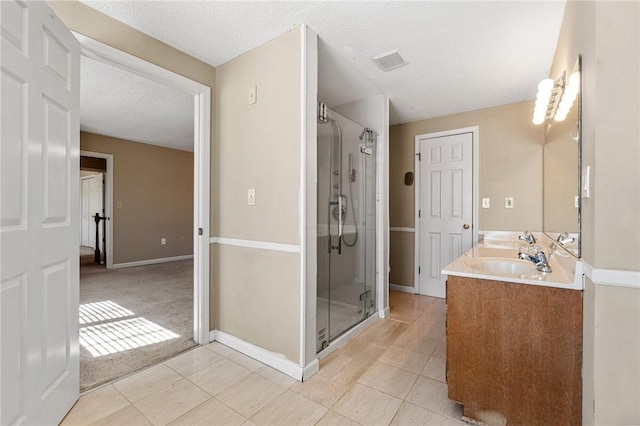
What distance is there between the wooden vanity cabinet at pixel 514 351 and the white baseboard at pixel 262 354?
95 centimetres

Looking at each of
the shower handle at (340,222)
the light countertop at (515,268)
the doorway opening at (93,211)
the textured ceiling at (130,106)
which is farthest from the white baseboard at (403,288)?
the doorway opening at (93,211)

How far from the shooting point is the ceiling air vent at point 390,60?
7.17ft

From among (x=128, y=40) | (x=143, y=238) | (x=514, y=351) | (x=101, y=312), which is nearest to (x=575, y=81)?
(x=514, y=351)

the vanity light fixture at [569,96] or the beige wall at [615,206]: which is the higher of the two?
the vanity light fixture at [569,96]

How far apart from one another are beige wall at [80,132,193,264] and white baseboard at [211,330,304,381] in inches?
159

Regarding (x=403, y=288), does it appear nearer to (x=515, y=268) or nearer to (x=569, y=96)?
(x=515, y=268)

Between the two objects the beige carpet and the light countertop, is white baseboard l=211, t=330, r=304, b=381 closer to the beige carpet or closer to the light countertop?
the beige carpet

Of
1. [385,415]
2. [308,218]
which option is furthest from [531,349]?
[308,218]

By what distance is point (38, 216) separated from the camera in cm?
129

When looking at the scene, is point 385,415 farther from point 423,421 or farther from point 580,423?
point 580,423

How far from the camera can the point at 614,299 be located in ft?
3.40

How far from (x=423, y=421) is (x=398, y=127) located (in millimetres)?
3410

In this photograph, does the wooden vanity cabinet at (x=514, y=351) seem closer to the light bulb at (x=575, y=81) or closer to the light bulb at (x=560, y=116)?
the light bulb at (x=575, y=81)

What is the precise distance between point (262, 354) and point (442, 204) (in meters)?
2.75
